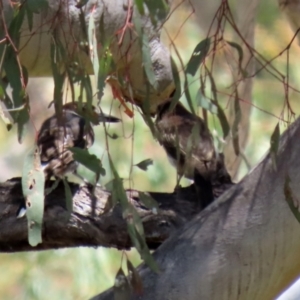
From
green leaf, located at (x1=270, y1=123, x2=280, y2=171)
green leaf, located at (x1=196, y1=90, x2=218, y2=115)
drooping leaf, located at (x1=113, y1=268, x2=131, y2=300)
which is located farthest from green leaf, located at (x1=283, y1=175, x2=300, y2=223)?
drooping leaf, located at (x1=113, y1=268, x2=131, y2=300)

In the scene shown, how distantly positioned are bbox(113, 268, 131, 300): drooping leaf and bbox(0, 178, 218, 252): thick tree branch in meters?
0.52

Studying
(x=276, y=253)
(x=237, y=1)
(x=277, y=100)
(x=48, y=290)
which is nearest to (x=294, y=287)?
(x=276, y=253)

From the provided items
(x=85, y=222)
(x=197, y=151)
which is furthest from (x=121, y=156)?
(x=85, y=222)

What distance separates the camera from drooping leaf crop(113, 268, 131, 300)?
1311 millimetres

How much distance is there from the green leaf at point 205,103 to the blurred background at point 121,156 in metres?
1.66

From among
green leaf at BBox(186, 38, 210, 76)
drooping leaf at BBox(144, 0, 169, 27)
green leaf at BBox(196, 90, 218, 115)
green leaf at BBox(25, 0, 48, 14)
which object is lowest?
green leaf at BBox(196, 90, 218, 115)

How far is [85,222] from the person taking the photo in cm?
190

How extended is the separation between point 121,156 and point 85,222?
1.60 m

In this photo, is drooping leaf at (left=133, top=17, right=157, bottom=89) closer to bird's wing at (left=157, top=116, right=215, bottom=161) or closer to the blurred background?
bird's wing at (left=157, top=116, right=215, bottom=161)

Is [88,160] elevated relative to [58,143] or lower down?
lower down

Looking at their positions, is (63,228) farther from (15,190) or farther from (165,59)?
(165,59)

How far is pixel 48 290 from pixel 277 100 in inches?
62.6

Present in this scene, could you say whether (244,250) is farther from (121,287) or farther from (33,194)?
(33,194)

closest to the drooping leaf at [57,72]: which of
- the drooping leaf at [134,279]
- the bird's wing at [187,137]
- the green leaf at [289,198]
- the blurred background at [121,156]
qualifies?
the drooping leaf at [134,279]
